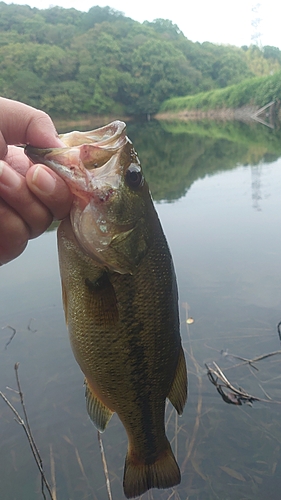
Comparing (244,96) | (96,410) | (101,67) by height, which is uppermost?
(101,67)

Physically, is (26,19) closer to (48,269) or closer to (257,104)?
(257,104)

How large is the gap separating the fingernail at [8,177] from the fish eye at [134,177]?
1.55 feet

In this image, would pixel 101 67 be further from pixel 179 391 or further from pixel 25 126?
pixel 179 391

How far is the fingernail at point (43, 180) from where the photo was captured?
1.53 meters

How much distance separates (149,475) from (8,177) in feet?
5.79

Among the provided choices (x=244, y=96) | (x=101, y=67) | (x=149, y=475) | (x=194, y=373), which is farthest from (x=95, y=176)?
(x=101, y=67)

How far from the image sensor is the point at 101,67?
77.4 metres

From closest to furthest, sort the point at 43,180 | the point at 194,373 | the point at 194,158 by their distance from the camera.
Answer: the point at 43,180 → the point at 194,373 → the point at 194,158

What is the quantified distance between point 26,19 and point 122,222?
116m

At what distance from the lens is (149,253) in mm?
1822

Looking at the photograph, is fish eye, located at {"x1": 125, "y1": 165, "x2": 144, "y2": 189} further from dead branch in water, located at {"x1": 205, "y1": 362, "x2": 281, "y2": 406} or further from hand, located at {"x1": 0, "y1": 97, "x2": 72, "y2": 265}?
dead branch in water, located at {"x1": 205, "y1": 362, "x2": 281, "y2": 406}

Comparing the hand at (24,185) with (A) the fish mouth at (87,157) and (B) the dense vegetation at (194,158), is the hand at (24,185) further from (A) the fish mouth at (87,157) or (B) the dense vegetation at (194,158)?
(B) the dense vegetation at (194,158)

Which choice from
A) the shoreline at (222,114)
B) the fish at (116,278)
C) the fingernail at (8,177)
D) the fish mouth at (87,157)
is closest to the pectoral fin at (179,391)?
the fish at (116,278)

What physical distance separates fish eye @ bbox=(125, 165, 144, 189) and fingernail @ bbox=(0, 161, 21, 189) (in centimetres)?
47
